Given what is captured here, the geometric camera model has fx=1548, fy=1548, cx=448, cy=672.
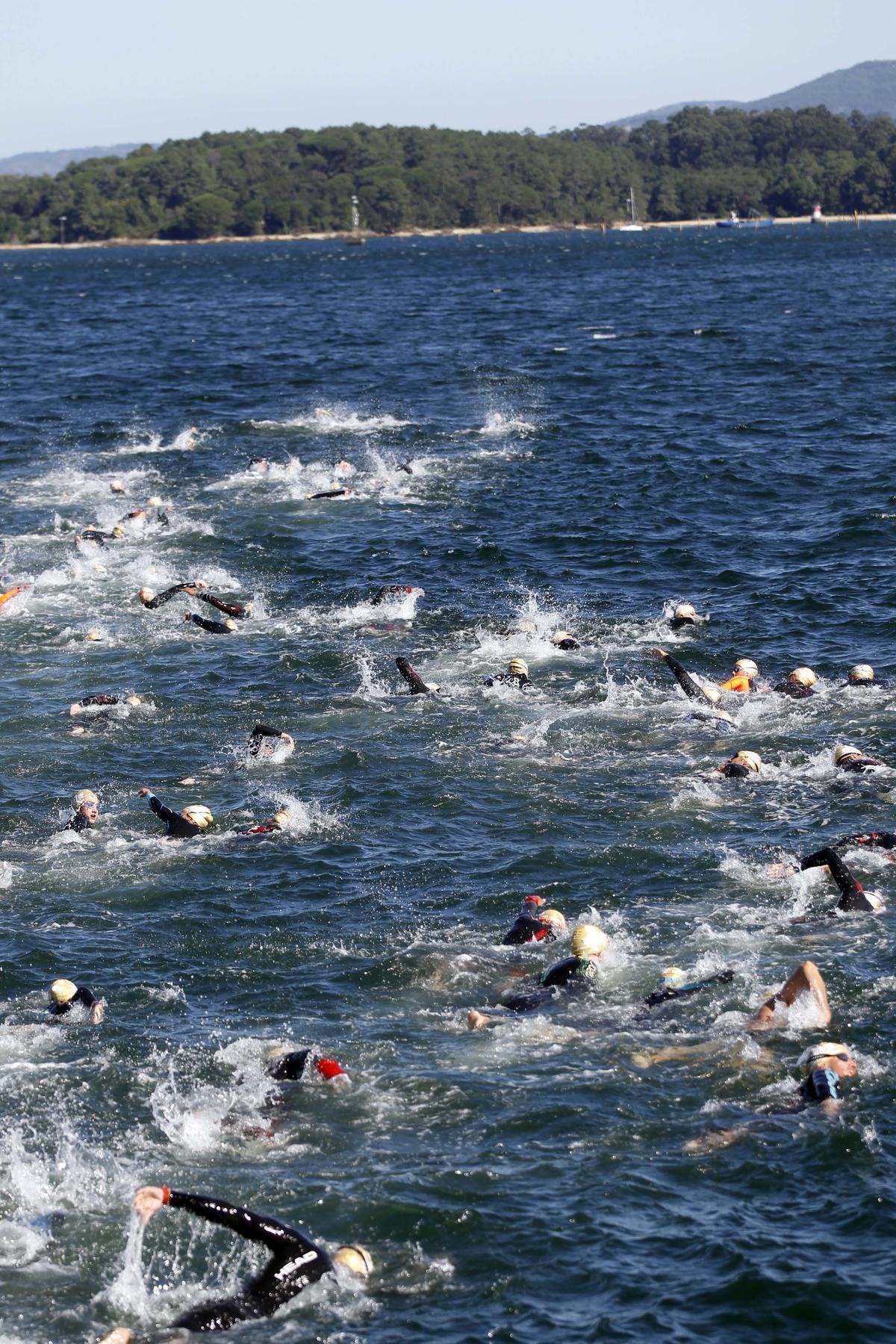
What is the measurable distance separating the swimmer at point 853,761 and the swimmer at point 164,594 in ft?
51.4

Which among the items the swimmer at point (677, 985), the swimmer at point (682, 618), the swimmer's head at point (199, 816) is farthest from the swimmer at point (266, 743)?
the swimmer at point (677, 985)

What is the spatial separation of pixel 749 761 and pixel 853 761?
5.20 feet

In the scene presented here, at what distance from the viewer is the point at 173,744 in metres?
27.1

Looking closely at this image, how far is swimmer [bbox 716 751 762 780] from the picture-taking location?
24.3m

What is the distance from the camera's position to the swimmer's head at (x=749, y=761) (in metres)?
24.3

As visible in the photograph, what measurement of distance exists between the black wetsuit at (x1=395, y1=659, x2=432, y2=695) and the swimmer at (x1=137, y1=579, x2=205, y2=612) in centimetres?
739

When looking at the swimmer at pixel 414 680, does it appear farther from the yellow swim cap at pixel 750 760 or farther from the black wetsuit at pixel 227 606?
the yellow swim cap at pixel 750 760

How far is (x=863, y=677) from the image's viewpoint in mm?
28328

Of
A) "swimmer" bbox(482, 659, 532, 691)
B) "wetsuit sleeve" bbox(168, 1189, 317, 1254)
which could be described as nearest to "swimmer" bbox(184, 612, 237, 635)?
"swimmer" bbox(482, 659, 532, 691)

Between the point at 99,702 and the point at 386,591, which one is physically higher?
the point at 386,591

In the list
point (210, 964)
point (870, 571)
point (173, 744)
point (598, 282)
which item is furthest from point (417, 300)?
point (210, 964)

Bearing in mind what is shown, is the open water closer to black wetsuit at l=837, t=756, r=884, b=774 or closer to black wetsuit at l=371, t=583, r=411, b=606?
black wetsuit at l=837, t=756, r=884, b=774

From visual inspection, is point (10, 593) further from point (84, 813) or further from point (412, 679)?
point (84, 813)

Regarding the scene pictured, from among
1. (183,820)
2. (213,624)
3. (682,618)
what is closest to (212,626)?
(213,624)
